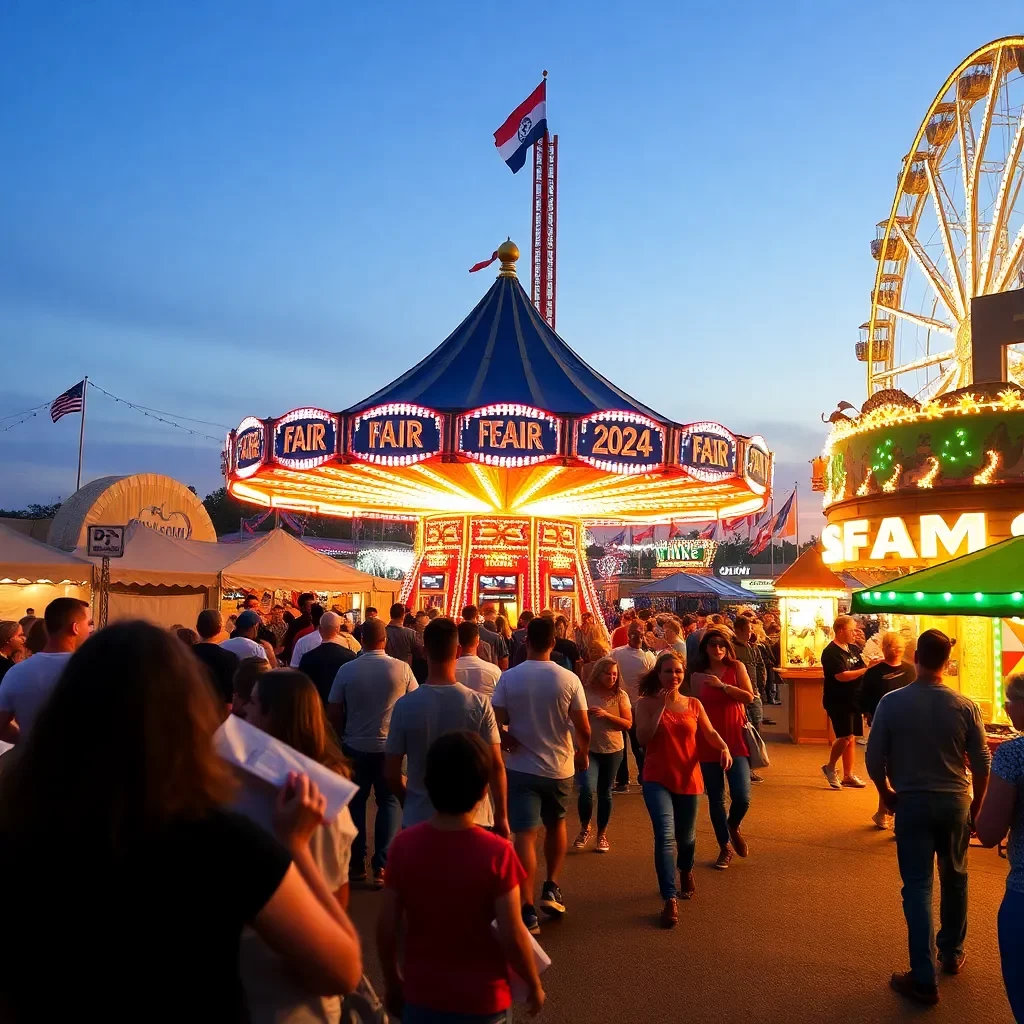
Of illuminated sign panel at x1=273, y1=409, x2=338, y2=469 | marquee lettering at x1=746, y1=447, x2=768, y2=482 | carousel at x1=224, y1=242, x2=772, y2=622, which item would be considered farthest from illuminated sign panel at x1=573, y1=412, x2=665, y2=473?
illuminated sign panel at x1=273, y1=409, x2=338, y2=469

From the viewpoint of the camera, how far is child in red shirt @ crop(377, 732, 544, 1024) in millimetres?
2713

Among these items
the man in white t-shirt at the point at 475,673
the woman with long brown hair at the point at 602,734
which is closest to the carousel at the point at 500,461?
the woman with long brown hair at the point at 602,734

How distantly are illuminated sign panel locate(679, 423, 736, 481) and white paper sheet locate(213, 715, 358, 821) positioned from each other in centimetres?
1498

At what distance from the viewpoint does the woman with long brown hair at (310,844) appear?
208 cm

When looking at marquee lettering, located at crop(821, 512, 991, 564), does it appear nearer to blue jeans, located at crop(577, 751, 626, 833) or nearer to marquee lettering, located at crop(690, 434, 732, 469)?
marquee lettering, located at crop(690, 434, 732, 469)

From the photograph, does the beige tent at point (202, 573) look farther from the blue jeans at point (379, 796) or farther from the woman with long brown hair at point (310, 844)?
the woman with long brown hair at point (310, 844)

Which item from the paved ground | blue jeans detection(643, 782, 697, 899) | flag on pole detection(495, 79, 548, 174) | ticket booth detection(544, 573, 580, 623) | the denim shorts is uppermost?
flag on pole detection(495, 79, 548, 174)

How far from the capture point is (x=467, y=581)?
20.9 meters

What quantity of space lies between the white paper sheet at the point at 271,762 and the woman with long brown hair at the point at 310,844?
12 centimetres

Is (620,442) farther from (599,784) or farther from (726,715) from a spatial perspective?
(726,715)

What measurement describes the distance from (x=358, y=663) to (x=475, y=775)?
366cm

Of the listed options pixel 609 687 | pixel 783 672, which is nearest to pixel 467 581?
pixel 783 672

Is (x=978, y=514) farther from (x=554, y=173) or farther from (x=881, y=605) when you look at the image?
(x=554, y=173)

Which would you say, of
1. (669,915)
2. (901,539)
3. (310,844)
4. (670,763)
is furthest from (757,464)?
(310,844)
